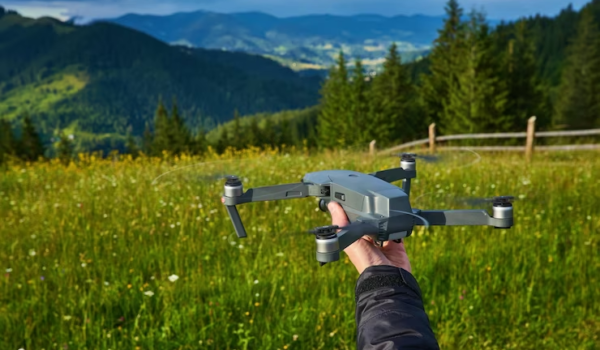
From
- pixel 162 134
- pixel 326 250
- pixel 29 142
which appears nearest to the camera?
pixel 326 250

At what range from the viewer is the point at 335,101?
57875mm

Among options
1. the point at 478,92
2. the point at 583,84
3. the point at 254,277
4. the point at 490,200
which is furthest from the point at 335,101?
the point at 490,200

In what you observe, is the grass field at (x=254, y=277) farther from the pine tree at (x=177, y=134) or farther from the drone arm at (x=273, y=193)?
the pine tree at (x=177, y=134)

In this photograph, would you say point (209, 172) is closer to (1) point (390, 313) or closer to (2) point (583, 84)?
(1) point (390, 313)

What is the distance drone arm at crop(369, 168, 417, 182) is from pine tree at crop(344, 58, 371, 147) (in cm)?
4479

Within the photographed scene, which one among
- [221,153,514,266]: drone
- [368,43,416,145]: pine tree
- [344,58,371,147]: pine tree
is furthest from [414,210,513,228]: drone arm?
[344,58,371,147]: pine tree

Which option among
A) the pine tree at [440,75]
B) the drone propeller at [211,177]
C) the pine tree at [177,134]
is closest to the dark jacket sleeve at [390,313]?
the drone propeller at [211,177]

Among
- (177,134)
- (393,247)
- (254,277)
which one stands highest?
(393,247)

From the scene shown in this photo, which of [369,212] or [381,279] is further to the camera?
[381,279]

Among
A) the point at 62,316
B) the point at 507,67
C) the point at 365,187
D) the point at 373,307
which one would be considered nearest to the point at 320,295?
the point at 62,316

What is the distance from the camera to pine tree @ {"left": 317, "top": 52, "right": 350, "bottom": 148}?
179 feet

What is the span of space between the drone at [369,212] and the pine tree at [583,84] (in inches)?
2577

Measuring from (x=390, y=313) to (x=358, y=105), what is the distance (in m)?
49.6

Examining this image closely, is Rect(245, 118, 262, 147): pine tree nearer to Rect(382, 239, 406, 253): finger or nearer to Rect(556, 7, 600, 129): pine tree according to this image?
Rect(556, 7, 600, 129): pine tree
